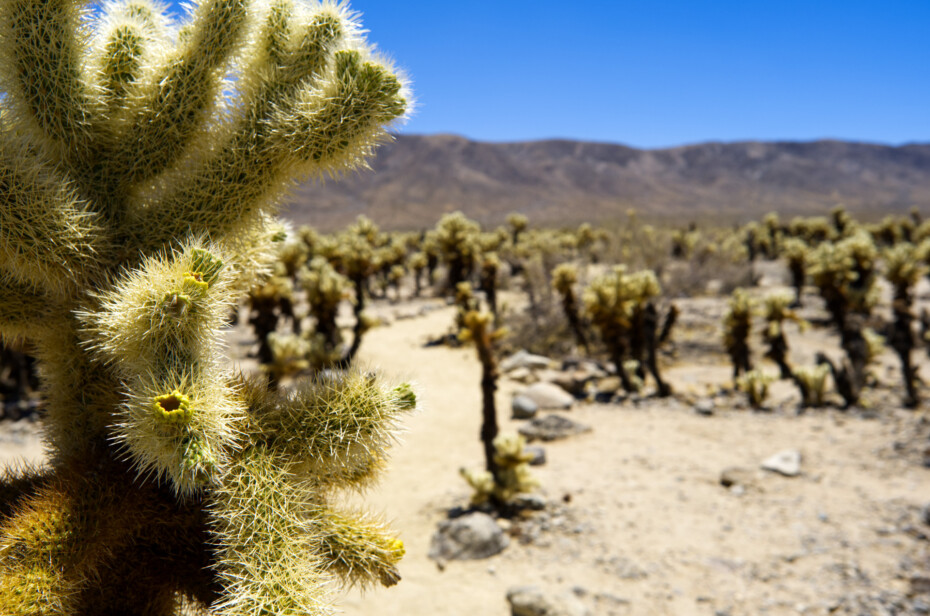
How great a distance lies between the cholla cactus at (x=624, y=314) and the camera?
10.9 metres

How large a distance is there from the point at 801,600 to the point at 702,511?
162 centimetres

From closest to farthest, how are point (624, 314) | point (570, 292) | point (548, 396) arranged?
point (548, 396) < point (624, 314) < point (570, 292)

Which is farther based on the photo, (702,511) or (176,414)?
(702,511)

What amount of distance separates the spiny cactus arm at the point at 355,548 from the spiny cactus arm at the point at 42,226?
37.9 inches

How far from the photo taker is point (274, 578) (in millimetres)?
1252

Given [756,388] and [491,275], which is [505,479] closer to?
[756,388]

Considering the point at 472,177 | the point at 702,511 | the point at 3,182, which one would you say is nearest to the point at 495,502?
the point at 702,511

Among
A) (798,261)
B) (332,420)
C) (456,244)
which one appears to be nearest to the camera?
(332,420)

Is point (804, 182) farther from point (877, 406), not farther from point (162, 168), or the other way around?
point (162, 168)

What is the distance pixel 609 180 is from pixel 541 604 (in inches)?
5707

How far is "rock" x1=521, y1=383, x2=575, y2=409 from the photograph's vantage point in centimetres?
1045

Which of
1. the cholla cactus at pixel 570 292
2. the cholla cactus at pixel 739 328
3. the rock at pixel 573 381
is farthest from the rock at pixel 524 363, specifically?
the cholla cactus at pixel 739 328

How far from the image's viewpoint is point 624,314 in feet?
36.8


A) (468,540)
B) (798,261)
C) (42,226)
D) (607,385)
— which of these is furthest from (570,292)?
(42,226)
